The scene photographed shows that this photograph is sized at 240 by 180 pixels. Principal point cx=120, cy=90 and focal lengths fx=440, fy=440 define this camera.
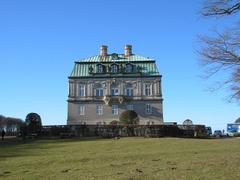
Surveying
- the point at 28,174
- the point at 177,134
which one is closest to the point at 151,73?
the point at 177,134

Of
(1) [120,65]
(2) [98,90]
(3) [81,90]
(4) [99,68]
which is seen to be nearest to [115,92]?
(2) [98,90]

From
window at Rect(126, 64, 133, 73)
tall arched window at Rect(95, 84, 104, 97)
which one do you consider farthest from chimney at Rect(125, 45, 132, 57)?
tall arched window at Rect(95, 84, 104, 97)

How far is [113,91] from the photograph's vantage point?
87625 mm

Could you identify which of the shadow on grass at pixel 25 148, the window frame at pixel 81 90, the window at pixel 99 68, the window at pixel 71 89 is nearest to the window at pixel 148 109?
the window at pixel 99 68

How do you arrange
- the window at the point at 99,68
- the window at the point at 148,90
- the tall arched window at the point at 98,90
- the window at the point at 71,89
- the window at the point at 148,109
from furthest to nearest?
1. the window at the point at 99,68
2. the tall arched window at the point at 98,90
3. the window at the point at 71,89
4. the window at the point at 148,90
5. the window at the point at 148,109

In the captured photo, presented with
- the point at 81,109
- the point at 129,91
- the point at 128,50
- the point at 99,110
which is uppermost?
the point at 128,50

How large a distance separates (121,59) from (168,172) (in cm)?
7746

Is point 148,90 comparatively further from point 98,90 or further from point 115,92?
point 98,90

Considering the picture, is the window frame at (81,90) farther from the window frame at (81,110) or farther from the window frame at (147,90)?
the window frame at (147,90)

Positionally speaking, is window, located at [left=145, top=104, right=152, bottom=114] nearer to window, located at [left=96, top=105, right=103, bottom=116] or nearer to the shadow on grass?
window, located at [left=96, top=105, right=103, bottom=116]

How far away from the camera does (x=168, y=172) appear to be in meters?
14.1

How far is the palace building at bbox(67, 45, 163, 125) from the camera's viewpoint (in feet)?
283

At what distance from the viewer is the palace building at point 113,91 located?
86312 mm

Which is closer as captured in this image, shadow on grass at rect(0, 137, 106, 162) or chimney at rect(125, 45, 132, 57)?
shadow on grass at rect(0, 137, 106, 162)
